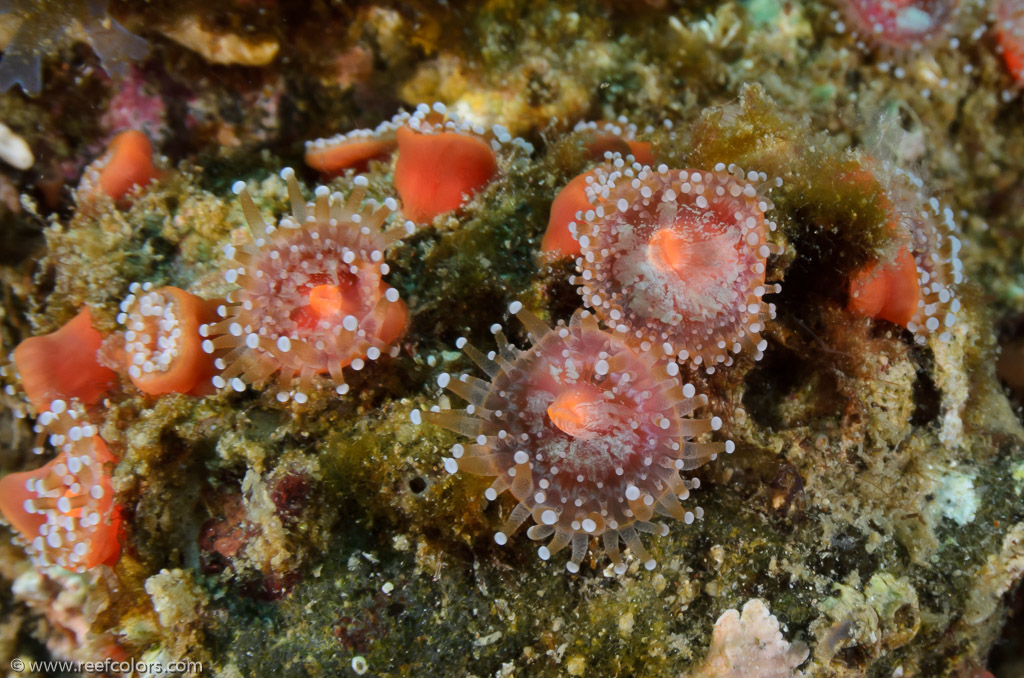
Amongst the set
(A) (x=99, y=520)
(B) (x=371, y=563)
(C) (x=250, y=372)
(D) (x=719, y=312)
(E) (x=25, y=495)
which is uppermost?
(D) (x=719, y=312)

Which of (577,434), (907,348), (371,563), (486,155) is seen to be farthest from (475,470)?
(907,348)

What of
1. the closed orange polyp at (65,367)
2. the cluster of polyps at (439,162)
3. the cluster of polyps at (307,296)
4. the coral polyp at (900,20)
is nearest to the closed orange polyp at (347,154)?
the cluster of polyps at (439,162)

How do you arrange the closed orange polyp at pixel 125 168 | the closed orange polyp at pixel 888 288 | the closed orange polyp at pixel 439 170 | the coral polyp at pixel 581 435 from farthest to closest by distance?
the closed orange polyp at pixel 125 168 → the closed orange polyp at pixel 439 170 → the closed orange polyp at pixel 888 288 → the coral polyp at pixel 581 435

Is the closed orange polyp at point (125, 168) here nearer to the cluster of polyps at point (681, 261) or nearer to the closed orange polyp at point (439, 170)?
the closed orange polyp at point (439, 170)

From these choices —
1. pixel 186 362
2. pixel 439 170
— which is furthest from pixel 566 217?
pixel 186 362

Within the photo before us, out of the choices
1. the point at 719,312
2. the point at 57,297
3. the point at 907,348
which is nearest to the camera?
the point at 719,312

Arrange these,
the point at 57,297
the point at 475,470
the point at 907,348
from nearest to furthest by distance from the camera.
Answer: the point at 475,470 < the point at 907,348 < the point at 57,297

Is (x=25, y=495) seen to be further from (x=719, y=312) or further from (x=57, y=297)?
(x=719, y=312)
